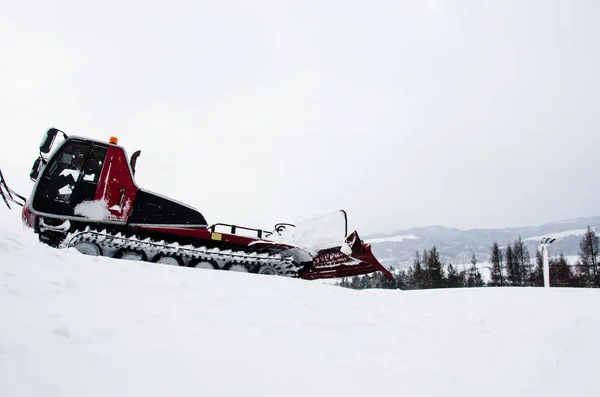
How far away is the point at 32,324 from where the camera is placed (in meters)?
2.69

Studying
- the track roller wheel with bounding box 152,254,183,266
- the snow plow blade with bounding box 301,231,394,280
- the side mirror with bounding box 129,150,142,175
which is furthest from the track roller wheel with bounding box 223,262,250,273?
the side mirror with bounding box 129,150,142,175

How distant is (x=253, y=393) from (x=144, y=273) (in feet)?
9.34

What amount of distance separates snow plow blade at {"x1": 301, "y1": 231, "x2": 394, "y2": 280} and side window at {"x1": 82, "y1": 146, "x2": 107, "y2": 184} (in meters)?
5.92

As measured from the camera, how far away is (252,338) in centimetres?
361

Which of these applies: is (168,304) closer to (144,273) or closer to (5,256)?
(144,273)

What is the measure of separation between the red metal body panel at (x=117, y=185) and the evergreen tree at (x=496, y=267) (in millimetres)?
63512

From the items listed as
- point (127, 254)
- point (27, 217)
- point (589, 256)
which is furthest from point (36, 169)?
point (589, 256)

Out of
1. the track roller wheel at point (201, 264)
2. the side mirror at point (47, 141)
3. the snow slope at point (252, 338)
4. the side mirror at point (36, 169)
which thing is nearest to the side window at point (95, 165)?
the side mirror at point (47, 141)

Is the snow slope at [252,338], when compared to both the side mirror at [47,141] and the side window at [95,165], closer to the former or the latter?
the side window at [95,165]

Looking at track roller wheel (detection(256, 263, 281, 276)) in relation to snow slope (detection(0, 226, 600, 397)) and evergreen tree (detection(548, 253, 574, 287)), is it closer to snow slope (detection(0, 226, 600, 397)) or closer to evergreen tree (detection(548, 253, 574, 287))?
snow slope (detection(0, 226, 600, 397))

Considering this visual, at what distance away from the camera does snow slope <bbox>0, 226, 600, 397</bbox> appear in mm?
2539

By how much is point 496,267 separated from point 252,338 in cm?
6719

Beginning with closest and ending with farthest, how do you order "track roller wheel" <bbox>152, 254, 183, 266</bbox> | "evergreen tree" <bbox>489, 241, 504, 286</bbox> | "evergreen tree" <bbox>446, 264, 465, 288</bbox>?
"track roller wheel" <bbox>152, 254, 183, 266</bbox> → "evergreen tree" <bbox>446, 264, 465, 288</bbox> → "evergreen tree" <bbox>489, 241, 504, 286</bbox>

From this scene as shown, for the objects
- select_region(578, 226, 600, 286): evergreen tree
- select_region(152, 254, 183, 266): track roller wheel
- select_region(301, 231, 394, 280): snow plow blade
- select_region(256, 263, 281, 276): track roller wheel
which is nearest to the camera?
select_region(152, 254, 183, 266): track roller wheel
